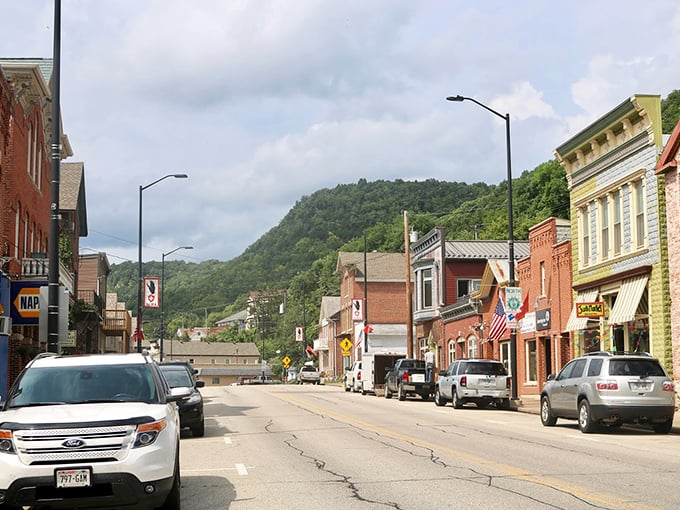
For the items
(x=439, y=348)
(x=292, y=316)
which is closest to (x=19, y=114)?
(x=439, y=348)

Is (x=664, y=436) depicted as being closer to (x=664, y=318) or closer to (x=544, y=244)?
(x=664, y=318)

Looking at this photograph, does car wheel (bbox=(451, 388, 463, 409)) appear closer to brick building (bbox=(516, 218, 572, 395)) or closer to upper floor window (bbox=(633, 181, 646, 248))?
brick building (bbox=(516, 218, 572, 395))

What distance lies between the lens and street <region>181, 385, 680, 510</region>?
10.9 m

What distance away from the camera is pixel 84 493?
890 cm

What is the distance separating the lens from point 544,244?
41.0m

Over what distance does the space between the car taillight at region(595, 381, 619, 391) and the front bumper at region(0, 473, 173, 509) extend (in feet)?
Result: 45.3

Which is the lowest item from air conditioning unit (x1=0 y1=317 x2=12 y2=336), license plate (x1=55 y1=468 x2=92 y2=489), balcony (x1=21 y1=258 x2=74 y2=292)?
license plate (x1=55 y1=468 x2=92 y2=489)

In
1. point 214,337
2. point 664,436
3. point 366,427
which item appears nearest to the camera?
point 664,436

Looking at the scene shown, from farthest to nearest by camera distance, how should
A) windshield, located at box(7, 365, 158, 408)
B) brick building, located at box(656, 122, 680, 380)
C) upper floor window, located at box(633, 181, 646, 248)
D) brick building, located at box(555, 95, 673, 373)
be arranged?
upper floor window, located at box(633, 181, 646, 248), brick building, located at box(555, 95, 673, 373), brick building, located at box(656, 122, 680, 380), windshield, located at box(7, 365, 158, 408)

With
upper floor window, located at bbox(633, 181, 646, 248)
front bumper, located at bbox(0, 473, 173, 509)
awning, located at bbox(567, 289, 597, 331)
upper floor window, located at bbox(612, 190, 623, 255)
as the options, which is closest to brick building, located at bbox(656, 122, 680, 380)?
upper floor window, located at bbox(633, 181, 646, 248)

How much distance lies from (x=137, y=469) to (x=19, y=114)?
82.7 feet

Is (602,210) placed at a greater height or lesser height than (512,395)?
greater

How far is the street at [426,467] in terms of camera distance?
428 inches

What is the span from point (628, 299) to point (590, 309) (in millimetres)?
1566
